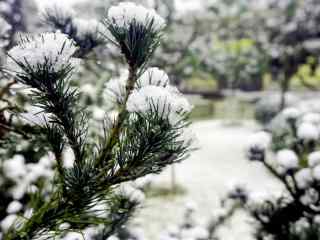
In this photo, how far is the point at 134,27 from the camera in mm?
833

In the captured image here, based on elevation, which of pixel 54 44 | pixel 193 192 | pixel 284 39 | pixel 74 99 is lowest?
pixel 193 192

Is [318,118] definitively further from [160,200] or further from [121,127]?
[160,200]

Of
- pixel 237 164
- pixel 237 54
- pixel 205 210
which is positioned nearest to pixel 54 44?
pixel 205 210

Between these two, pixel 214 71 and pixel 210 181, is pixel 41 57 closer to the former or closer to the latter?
pixel 210 181

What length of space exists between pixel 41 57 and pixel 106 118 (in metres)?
0.25

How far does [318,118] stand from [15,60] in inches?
80.2

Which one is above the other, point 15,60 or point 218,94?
point 15,60

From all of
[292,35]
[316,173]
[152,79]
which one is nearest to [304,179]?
[316,173]

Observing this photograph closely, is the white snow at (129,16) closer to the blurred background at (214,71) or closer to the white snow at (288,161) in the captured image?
the blurred background at (214,71)

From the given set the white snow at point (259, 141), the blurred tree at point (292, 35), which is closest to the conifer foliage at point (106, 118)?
the white snow at point (259, 141)

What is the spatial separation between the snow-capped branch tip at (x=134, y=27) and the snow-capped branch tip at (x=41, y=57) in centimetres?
12

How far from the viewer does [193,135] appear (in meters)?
0.91

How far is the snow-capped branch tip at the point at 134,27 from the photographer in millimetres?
836

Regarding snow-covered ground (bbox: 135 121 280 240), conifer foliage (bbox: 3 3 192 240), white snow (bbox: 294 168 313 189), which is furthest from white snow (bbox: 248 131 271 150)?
conifer foliage (bbox: 3 3 192 240)
